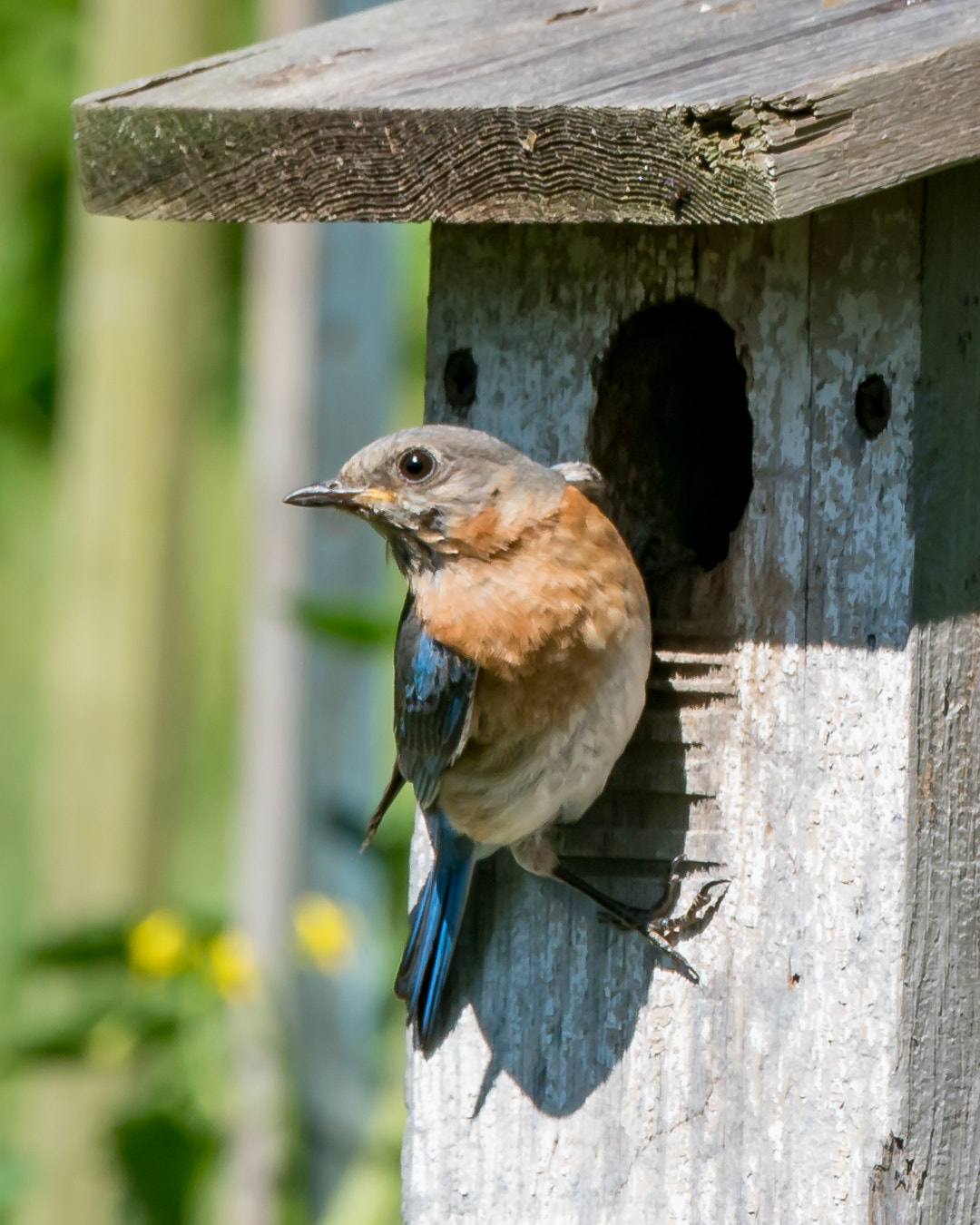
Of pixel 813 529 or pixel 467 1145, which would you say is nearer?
pixel 813 529

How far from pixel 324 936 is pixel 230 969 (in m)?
0.24

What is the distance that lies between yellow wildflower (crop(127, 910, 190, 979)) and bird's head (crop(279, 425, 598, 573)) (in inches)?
50.6

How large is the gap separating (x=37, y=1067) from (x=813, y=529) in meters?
1.99

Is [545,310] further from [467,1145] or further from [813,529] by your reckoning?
[467,1145]

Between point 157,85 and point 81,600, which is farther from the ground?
point 157,85

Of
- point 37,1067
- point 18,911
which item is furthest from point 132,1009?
point 18,911

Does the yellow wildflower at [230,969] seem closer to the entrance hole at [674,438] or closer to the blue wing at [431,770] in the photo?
the blue wing at [431,770]

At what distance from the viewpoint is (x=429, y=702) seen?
2248 millimetres

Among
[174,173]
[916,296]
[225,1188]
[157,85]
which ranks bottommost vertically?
[225,1188]

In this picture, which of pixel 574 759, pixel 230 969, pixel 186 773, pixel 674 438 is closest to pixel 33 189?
pixel 186 773

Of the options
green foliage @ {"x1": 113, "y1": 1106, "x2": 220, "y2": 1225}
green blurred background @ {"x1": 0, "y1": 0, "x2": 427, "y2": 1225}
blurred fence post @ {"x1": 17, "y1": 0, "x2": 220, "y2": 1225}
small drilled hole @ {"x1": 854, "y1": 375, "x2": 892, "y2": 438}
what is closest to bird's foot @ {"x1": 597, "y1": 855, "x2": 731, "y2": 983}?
small drilled hole @ {"x1": 854, "y1": 375, "x2": 892, "y2": 438}

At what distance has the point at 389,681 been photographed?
4121 millimetres

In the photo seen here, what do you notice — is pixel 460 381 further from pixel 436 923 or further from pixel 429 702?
pixel 436 923

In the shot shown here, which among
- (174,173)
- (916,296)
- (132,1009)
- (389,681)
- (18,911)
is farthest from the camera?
(18,911)
